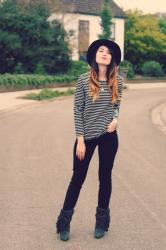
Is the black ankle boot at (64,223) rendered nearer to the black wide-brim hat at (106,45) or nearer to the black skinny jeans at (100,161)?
the black skinny jeans at (100,161)

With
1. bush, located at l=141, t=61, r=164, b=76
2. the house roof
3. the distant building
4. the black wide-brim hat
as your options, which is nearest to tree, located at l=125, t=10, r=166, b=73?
the distant building

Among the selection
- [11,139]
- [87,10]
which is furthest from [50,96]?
[87,10]

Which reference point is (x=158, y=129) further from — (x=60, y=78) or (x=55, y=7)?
(x=55, y=7)

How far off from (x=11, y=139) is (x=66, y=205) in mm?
7401

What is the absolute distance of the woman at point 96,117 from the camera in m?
5.20

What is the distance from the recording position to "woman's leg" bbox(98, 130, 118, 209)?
5.27 meters

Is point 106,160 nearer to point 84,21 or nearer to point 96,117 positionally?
point 96,117

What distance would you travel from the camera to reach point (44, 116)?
18.6 m

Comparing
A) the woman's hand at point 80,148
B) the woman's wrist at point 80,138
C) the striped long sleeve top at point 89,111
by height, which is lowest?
the woman's hand at point 80,148

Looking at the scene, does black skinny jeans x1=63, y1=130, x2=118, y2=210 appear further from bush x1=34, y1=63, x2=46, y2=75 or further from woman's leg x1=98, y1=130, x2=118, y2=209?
bush x1=34, y1=63, x2=46, y2=75

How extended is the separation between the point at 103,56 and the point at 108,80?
0.77 feet

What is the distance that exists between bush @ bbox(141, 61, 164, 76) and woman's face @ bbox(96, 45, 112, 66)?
44.5 metres

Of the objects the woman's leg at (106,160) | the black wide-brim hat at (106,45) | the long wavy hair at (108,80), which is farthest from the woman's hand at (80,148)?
the black wide-brim hat at (106,45)

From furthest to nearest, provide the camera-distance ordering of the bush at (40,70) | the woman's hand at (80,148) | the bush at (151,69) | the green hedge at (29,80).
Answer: the bush at (151,69) → the bush at (40,70) → the green hedge at (29,80) → the woman's hand at (80,148)
